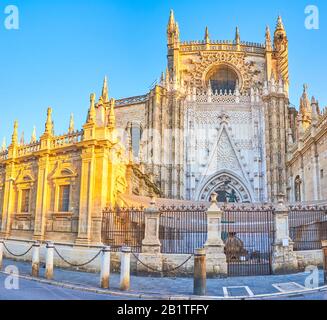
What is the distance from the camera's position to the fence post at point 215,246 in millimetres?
11727

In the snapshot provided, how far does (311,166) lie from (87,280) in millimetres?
15753

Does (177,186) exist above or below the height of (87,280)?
above

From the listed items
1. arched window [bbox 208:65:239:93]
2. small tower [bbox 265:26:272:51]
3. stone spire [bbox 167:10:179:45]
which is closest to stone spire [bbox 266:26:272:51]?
small tower [bbox 265:26:272:51]

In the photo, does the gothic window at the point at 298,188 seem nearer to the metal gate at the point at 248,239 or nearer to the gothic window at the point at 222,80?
the gothic window at the point at 222,80

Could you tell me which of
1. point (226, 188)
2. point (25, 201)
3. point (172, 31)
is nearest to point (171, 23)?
point (172, 31)

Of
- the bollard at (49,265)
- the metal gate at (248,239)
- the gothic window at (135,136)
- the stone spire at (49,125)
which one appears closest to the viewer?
the bollard at (49,265)

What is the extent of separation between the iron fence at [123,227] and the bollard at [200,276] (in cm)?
429

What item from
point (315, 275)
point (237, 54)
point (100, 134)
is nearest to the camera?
point (315, 275)

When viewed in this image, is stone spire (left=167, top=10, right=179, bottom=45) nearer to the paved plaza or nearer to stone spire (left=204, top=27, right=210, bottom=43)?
stone spire (left=204, top=27, right=210, bottom=43)

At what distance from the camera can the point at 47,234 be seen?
15.6 m

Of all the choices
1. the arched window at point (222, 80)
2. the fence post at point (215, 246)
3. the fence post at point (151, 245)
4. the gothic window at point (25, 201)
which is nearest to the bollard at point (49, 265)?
the fence post at point (151, 245)
